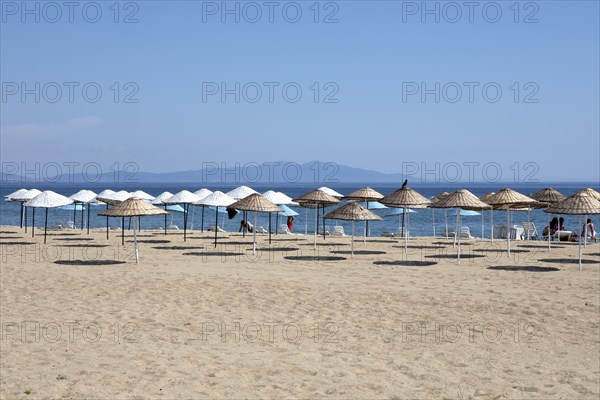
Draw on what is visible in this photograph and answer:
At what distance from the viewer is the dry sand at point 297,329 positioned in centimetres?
690

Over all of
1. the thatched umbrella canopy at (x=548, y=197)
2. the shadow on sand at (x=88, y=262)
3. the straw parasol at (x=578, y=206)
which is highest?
the thatched umbrella canopy at (x=548, y=197)

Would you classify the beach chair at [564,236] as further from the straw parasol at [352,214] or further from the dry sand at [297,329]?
the straw parasol at [352,214]

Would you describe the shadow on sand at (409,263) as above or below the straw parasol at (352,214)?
below

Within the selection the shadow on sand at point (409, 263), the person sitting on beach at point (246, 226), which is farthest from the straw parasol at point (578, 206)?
the person sitting on beach at point (246, 226)

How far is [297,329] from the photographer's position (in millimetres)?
9383

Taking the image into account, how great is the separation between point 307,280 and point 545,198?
1291 cm

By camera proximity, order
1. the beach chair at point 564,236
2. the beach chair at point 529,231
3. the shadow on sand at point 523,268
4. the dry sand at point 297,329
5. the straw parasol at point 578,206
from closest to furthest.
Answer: the dry sand at point 297,329
the straw parasol at point 578,206
the shadow on sand at point 523,268
the beach chair at point 529,231
the beach chair at point 564,236

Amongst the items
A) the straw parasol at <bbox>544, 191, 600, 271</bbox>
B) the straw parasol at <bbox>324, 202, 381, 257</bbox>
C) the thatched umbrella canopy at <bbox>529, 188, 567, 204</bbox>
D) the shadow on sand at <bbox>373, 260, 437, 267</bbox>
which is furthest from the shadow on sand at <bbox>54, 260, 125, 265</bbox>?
the thatched umbrella canopy at <bbox>529, 188, 567, 204</bbox>

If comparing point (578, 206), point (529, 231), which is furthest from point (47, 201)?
point (529, 231)

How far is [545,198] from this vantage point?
76.5ft

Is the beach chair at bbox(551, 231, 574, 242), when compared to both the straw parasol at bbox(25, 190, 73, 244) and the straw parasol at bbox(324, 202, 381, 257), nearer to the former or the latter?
the straw parasol at bbox(324, 202, 381, 257)

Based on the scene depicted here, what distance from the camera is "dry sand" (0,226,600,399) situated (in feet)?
22.6

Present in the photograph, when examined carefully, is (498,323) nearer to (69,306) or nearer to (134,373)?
(134,373)

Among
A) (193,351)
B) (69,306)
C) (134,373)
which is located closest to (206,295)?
(69,306)
